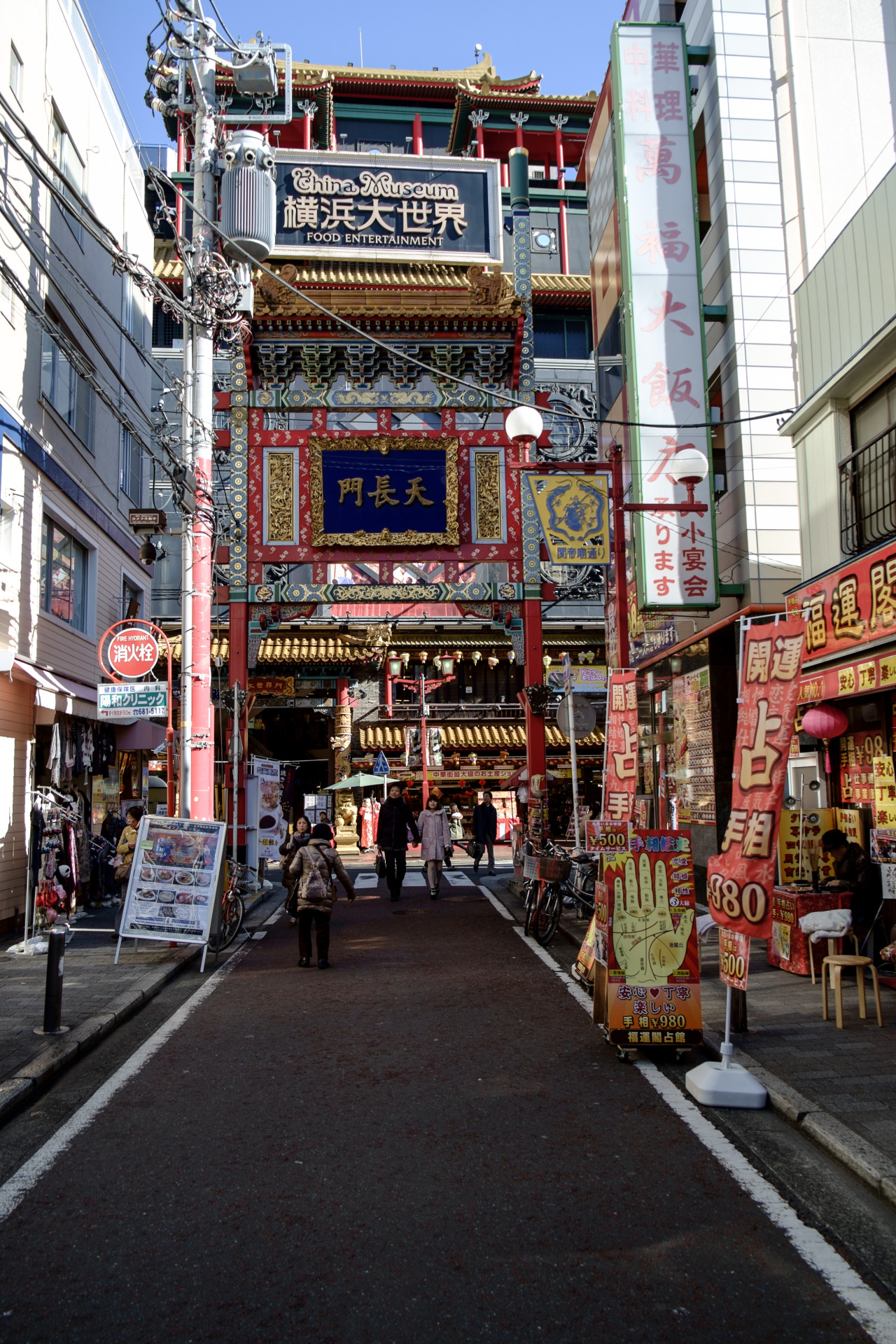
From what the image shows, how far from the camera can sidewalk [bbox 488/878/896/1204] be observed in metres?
5.30

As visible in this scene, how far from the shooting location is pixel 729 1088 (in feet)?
20.2

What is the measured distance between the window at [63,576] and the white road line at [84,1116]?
8.29 metres

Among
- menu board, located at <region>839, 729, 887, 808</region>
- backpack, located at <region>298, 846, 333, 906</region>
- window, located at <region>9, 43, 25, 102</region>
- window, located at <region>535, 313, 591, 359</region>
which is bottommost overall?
backpack, located at <region>298, 846, 333, 906</region>

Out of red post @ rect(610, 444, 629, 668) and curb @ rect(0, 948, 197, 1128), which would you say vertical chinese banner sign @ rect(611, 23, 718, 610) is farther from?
Answer: curb @ rect(0, 948, 197, 1128)

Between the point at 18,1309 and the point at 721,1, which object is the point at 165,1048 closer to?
the point at 18,1309

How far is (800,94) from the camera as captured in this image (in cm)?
1477

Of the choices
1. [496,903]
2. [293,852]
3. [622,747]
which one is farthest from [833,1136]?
[496,903]

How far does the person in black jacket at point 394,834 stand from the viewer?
18.0 meters

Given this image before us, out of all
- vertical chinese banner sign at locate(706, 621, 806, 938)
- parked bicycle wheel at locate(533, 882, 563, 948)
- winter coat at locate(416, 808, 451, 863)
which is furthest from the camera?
winter coat at locate(416, 808, 451, 863)

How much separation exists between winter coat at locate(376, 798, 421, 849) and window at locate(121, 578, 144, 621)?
23.4 feet

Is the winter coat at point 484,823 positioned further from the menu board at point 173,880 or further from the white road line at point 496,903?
the menu board at point 173,880

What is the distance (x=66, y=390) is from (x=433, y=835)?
10.0 meters

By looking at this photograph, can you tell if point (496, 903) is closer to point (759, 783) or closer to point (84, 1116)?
point (759, 783)

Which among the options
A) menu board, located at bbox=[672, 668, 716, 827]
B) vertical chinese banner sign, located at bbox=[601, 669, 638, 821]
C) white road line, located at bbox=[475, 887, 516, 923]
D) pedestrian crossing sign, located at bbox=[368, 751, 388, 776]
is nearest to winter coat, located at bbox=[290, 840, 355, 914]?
vertical chinese banner sign, located at bbox=[601, 669, 638, 821]
